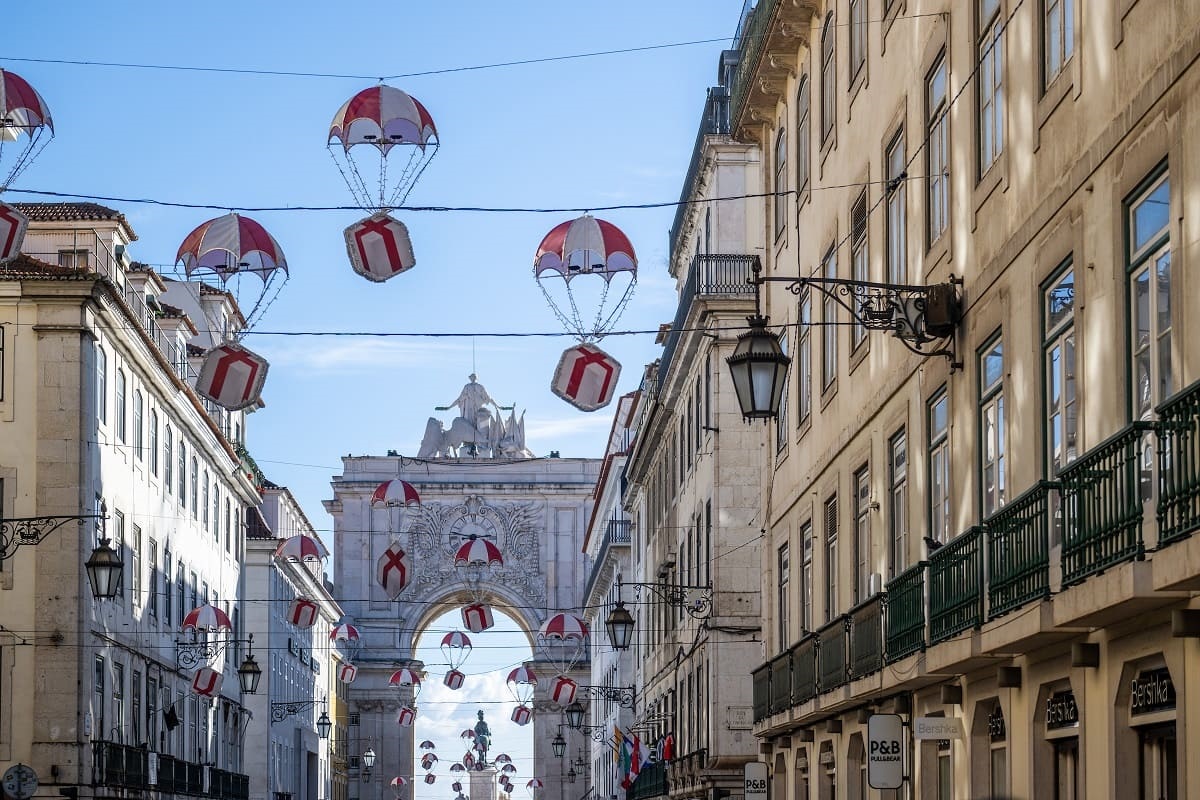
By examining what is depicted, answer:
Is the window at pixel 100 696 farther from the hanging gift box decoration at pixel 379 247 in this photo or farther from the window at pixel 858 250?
the window at pixel 858 250

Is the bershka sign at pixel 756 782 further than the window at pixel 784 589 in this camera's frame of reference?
No

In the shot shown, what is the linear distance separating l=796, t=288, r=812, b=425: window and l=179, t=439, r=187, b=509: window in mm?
25310

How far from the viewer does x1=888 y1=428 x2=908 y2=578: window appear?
18766 mm

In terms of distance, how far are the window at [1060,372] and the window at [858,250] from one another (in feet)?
23.5

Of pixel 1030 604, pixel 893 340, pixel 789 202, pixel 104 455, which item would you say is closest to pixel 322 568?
pixel 104 455

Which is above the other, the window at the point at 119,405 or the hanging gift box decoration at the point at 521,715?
the window at the point at 119,405

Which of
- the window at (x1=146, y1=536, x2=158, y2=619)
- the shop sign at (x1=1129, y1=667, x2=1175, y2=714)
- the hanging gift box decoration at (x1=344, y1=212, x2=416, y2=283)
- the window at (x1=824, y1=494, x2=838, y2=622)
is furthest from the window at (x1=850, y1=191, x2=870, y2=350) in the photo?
the window at (x1=146, y1=536, x2=158, y2=619)

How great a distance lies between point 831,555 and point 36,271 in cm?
1888

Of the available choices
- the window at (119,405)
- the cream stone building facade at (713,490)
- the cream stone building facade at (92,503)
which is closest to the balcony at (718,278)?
the cream stone building facade at (713,490)

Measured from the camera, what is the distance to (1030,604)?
1225cm

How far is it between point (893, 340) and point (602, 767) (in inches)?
2361

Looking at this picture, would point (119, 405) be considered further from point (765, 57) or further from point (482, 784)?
point (482, 784)

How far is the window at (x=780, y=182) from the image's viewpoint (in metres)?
27.3

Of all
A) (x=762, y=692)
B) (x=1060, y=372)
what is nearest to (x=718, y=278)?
(x=762, y=692)
